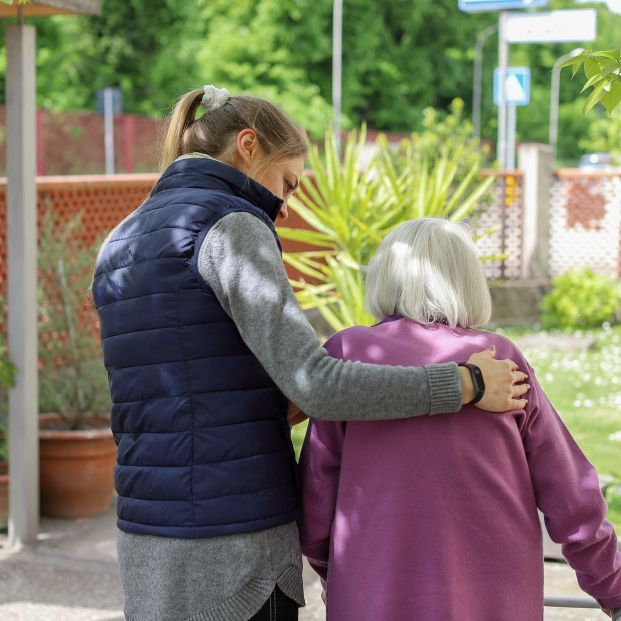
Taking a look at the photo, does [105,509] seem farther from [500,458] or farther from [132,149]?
[132,149]

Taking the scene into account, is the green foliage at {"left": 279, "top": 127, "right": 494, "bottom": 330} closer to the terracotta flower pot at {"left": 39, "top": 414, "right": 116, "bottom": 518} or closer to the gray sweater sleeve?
the terracotta flower pot at {"left": 39, "top": 414, "right": 116, "bottom": 518}

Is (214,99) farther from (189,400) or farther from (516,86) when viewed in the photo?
(516,86)

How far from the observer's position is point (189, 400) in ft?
6.26

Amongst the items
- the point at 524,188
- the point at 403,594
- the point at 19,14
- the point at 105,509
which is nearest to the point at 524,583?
the point at 403,594

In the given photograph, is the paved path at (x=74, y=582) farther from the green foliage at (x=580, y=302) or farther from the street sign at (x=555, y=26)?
the street sign at (x=555, y=26)

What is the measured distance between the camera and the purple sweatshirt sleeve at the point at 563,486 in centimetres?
205

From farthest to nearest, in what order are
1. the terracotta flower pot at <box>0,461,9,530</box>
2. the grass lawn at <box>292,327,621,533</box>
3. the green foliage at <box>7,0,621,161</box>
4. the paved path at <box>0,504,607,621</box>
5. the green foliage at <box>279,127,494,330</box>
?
the green foliage at <box>7,0,621,161</box>
the grass lawn at <box>292,327,621,533</box>
the green foliage at <box>279,127,494,330</box>
the terracotta flower pot at <box>0,461,9,530</box>
the paved path at <box>0,504,607,621</box>

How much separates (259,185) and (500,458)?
638 millimetres

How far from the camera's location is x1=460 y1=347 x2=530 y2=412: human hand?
6.32ft

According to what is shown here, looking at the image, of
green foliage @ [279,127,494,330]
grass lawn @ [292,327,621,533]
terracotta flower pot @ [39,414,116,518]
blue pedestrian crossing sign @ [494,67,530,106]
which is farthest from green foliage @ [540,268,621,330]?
terracotta flower pot @ [39,414,116,518]

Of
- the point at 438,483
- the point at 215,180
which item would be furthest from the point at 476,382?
the point at 215,180

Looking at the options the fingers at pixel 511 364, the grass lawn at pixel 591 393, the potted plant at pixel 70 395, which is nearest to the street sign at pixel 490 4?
the grass lawn at pixel 591 393

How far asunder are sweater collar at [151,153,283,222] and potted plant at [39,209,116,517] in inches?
146

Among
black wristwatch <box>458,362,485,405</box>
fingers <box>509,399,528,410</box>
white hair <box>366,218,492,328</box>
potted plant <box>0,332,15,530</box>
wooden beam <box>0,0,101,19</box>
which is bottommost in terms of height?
potted plant <box>0,332,15,530</box>
